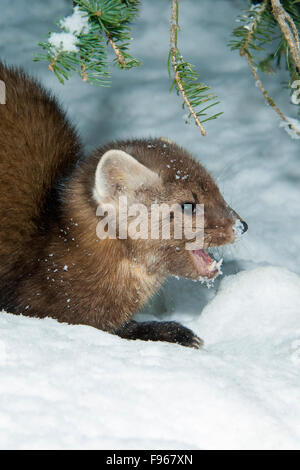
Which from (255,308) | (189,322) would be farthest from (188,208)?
(189,322)

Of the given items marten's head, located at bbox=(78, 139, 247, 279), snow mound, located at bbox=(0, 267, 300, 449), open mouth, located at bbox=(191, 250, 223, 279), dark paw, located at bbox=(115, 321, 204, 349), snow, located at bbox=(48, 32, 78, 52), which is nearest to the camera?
snow mound, located at bbox=(0, 267, 300, 449)

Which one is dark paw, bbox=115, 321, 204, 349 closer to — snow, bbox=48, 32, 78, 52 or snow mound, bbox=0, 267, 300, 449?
snow mound, bbox=0, 267, 300, 449

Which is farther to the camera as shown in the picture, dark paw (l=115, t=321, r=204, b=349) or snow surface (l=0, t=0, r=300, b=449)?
dark paw (l=115, t=321, r=204, b=349)

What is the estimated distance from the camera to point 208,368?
185 centimetres

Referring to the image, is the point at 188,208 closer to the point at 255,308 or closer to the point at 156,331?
the point at 255,308

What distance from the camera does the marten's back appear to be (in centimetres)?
255

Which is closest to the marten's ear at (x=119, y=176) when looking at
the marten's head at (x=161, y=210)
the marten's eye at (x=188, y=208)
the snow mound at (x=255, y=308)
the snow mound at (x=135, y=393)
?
the marten's head at (x=161, y=210)

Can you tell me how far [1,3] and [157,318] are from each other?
3721mm

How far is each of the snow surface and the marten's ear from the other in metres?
0.59

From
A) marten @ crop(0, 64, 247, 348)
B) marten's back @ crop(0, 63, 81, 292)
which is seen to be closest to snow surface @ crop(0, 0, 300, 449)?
marten @ crop(0, 64, 247, 348)

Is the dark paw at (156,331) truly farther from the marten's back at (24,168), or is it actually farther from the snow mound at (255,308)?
the marten's back at (24,168)

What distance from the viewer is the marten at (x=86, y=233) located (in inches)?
96.3

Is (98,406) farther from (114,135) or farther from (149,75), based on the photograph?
(149,75)

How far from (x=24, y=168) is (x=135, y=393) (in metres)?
1.35
